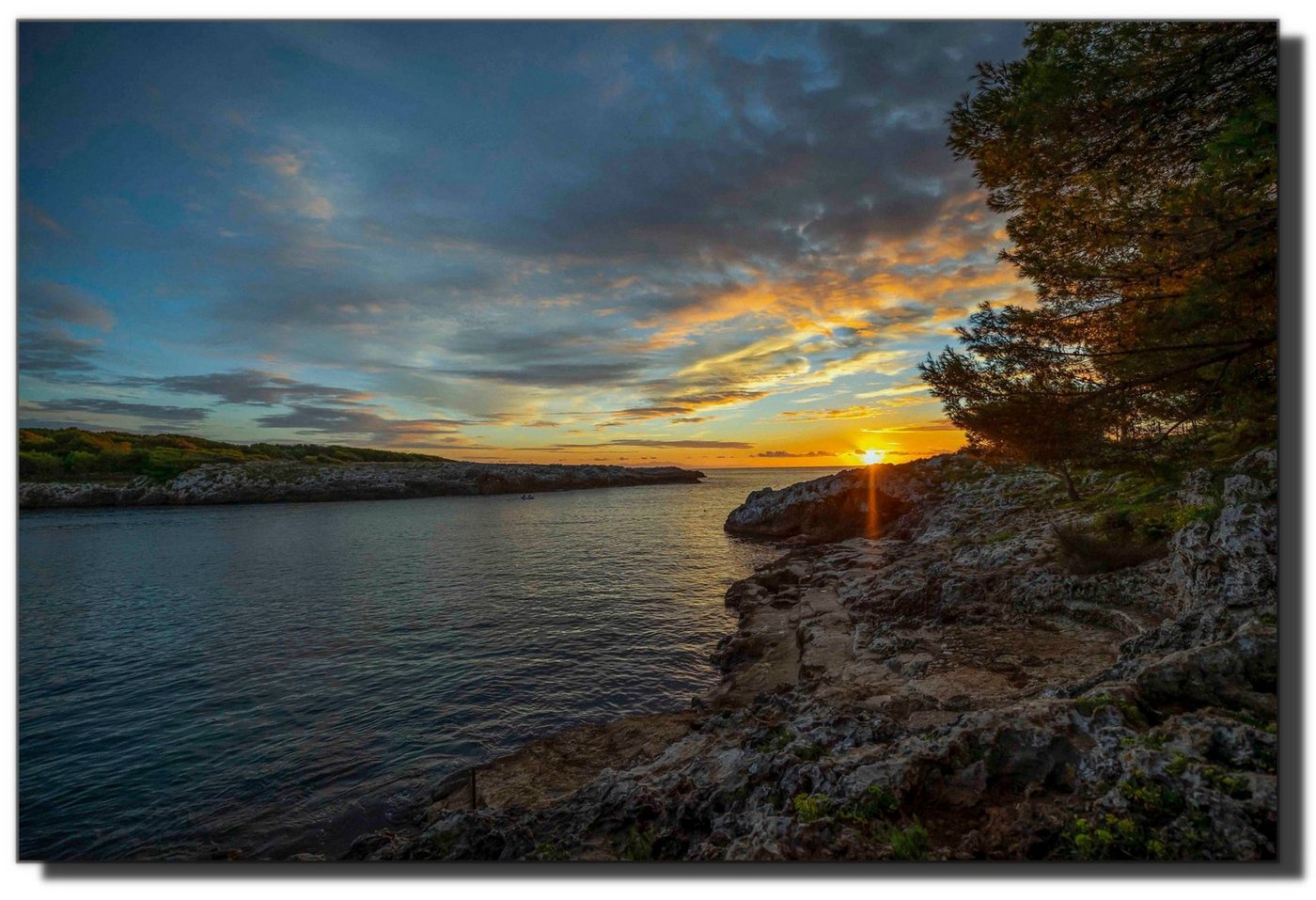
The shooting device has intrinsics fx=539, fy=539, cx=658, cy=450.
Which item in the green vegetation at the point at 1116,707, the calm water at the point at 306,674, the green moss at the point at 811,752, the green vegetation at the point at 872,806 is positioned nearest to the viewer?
the green vegetation at the point at 872,806

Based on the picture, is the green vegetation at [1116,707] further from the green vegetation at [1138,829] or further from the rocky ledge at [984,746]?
the green vegetation at [1138,829]

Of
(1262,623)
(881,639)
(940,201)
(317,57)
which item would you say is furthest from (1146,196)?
(317,57)

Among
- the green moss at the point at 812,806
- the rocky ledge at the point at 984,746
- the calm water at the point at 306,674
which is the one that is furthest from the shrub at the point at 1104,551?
the green moss at the point at 812,806

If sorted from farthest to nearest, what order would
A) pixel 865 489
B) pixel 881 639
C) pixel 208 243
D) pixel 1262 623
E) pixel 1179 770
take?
pixel 865 489 < pixel 881 639 < pixel 208 243 < pixel 1262 623 < pixel 1179 770

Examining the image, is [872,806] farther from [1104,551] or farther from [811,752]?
[1104,551]

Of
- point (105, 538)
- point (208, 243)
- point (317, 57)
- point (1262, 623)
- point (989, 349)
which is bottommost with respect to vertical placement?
point (105, 538)

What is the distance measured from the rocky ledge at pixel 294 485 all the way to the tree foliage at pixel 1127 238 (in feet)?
262

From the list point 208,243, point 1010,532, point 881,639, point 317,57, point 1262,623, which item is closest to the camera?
point 1262,623

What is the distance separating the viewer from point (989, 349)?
9.79 meters

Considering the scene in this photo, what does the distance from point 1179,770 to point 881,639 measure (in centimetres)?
945

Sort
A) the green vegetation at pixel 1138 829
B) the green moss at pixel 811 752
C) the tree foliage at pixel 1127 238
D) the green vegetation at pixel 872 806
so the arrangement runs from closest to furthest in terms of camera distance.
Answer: the green vegetation at pixel 1138 829
the green vegetation at pixel 872 806
the green moss at pixel 811 752
the tree foliage at pixel 1127 238

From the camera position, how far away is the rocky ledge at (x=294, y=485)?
244 ft
